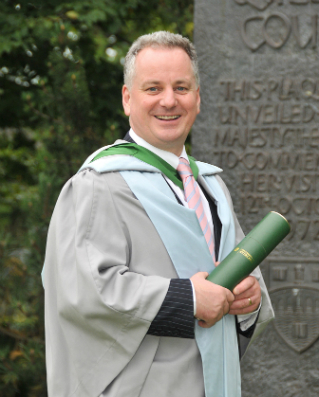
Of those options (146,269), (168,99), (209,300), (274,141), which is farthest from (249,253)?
(274,141)

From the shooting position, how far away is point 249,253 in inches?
78.4

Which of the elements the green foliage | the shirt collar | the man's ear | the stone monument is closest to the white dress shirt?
the shirt collar

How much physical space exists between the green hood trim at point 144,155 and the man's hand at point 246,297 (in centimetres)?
46

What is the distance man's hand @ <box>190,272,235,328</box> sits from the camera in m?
1.86

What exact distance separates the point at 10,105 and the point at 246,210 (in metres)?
2.55

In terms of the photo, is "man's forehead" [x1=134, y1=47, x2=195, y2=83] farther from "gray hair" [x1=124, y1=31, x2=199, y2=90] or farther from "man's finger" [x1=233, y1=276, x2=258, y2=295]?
"man's finger" [x1=233, y1=276, x2=258, y2=295]

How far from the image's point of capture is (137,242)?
1956 mm

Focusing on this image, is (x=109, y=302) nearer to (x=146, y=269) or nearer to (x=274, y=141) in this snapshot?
(x=146, y=269)

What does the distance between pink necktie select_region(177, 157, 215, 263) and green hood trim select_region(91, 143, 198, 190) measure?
3 centimetres

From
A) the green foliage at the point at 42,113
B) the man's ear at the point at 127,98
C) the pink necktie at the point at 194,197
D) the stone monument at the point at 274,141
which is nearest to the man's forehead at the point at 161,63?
the man's ear at the point at 127,98

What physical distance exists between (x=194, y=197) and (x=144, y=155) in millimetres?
256

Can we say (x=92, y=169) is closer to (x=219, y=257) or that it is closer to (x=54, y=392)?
(x=219, y=257)

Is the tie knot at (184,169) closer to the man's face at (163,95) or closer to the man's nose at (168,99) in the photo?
the man's face at (163,95)

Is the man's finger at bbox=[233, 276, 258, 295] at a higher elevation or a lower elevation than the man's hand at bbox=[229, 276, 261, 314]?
higher
